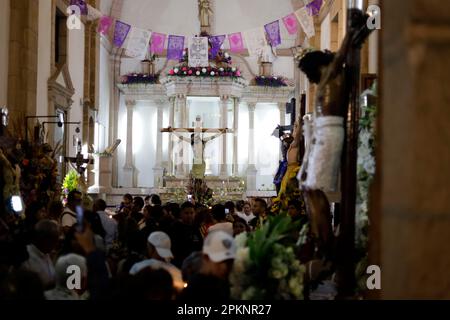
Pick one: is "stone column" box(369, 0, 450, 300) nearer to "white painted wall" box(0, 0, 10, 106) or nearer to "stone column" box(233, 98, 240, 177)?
"white painted wall" box(0, 0, 10, 106)

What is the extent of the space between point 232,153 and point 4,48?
44.9ft

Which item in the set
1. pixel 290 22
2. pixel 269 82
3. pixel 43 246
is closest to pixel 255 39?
pixel 290 22

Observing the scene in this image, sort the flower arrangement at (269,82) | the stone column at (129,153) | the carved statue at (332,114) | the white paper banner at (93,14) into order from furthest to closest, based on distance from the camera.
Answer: the stone column at (129,153)
the flower arrangement at (269,82)
the white paper banner at (93,14)
the carved statue at (332,114)

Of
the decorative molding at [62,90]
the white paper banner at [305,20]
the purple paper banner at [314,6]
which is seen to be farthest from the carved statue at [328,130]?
the purple paper banner at [314,6]

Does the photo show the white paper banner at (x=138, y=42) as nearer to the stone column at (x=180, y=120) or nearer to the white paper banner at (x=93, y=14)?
the white paper banner at (x=93, y=14)

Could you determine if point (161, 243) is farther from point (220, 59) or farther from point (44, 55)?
point (220, 59)

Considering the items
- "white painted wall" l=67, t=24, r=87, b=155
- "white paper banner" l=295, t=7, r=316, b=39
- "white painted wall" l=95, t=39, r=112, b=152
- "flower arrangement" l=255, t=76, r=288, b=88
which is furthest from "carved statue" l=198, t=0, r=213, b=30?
"white paper banner" l=295, t=7, r=316, b=39

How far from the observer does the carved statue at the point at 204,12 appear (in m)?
28.2

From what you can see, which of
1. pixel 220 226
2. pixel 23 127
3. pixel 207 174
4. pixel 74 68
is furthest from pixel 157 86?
pixel 220 226

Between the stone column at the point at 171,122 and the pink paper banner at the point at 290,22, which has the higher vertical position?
the pink paper banner at the point at 290,22

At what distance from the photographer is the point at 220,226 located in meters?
7.89

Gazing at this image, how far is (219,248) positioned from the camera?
16.4 feet

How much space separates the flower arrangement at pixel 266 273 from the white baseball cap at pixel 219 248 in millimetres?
67
